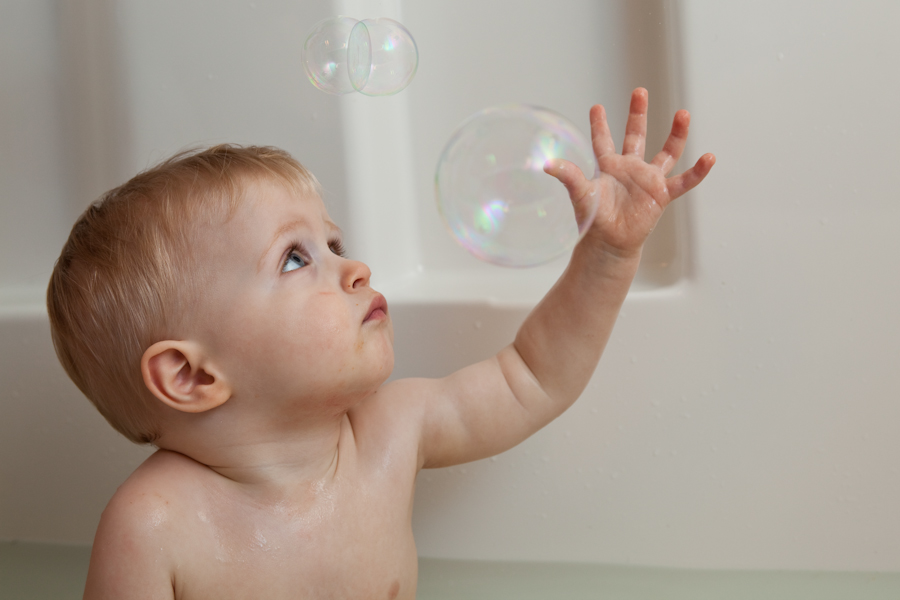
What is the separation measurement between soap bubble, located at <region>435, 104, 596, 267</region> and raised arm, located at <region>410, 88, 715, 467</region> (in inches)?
1.4

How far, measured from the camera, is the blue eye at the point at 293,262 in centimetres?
85

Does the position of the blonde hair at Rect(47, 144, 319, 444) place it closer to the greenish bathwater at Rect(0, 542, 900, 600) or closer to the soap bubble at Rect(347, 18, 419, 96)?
the soap bubble at Rect(347, 18, 419, 96)

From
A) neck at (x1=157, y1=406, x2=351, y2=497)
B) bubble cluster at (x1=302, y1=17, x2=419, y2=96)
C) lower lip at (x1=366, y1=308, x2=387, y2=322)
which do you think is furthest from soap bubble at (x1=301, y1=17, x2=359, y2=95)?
neck at (x1=157, y1=406, x2=351, y2=497)

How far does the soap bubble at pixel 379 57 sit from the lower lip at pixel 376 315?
0.32 meters

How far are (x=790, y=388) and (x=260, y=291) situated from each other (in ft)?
2.65

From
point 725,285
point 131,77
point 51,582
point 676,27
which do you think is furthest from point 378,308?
point 51,582

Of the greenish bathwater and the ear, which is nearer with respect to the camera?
the ear

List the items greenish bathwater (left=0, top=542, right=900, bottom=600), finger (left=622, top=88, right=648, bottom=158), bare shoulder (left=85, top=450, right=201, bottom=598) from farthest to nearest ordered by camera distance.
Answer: greenish bathwater (left=0, top=542, right=900, bottom=600), finger (left=622, top=88, right=648, bottom=158), bare shoulder (left=85, top=450, right=201, bottom=598)

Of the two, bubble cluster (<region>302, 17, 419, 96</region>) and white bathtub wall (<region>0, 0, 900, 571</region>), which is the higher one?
bubble cluster (<region>302, 17, 419, 96</region>)

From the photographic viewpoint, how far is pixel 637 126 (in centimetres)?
92

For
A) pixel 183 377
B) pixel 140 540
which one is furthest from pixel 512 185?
pixel 140 540

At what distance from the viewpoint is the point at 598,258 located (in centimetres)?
93

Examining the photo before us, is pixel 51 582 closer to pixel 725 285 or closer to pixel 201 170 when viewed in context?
pixel 201 170

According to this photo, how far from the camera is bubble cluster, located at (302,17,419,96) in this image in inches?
39.3
